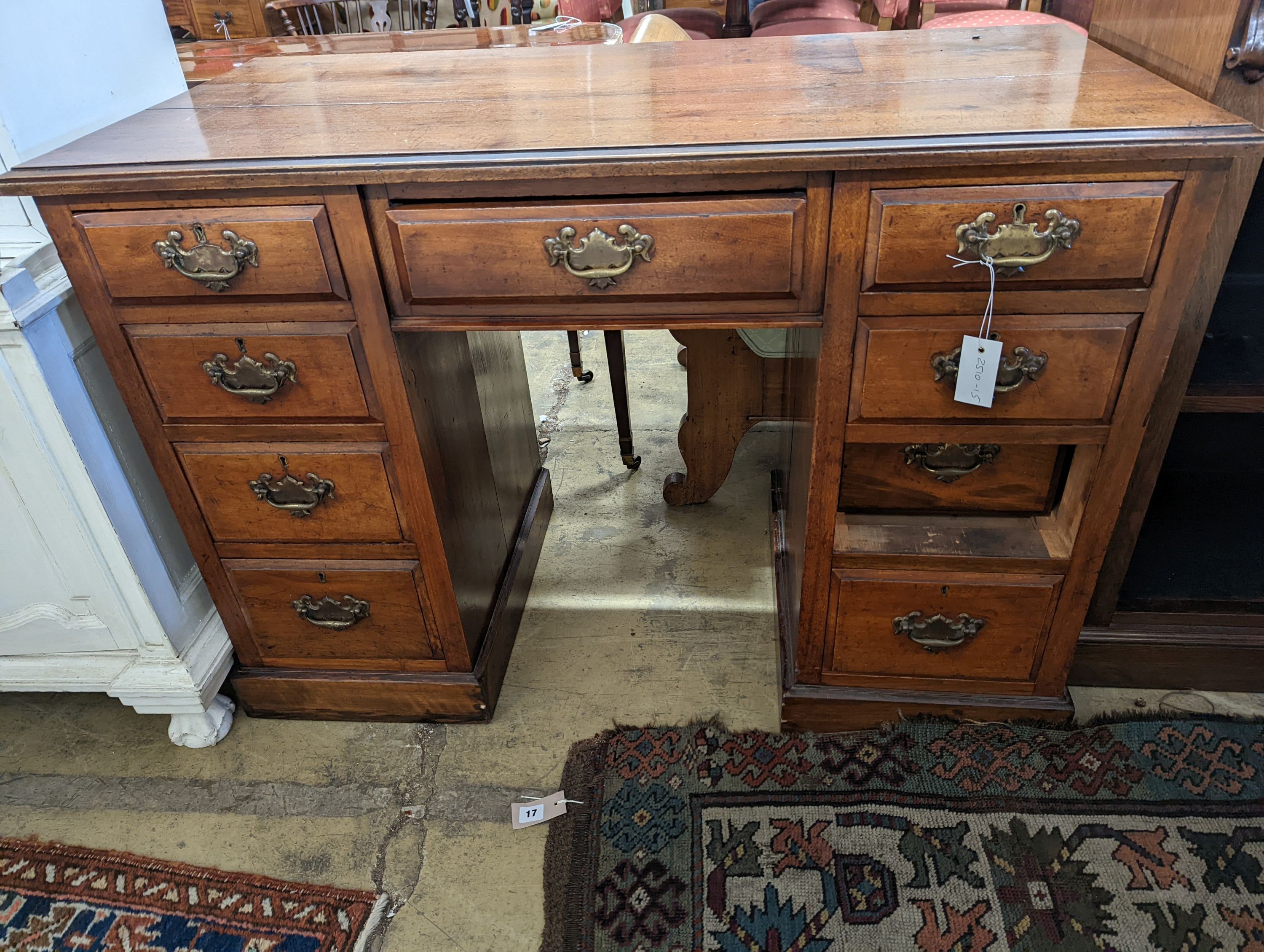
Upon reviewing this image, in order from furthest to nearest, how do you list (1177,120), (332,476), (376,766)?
(376,766), (332,476), (1177,120)

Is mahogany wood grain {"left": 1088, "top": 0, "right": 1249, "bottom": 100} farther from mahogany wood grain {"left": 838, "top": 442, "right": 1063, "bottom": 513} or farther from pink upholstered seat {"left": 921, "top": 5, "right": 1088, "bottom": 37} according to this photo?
pink upholstered seat {"left": 921, "top": 5, "right": 1088, "bottom": 37}

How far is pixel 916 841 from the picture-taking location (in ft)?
4.07

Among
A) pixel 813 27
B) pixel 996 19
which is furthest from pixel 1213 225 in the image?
pixel 813 27

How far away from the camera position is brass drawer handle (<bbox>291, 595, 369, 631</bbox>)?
1370 mm

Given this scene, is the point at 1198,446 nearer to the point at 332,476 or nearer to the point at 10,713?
the point at 332,476

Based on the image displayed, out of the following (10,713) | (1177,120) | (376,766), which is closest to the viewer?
(1177,120)

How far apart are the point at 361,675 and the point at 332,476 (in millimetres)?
Result: 411

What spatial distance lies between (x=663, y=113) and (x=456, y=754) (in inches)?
41.8

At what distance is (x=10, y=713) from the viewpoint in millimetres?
1576

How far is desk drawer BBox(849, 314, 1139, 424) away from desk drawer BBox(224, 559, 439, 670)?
0.75 m

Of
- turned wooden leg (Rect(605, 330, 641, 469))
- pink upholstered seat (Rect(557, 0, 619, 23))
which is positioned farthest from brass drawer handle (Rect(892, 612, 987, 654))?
pink upholstered seat (Rect(557, 0, 619, 23))

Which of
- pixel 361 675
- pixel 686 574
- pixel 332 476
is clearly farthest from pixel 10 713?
pixel 686 574

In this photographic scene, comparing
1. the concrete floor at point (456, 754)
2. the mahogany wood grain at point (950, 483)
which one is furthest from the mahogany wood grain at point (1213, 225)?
the concrete floor at point (456, 754)

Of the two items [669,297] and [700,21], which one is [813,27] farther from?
[669,297]
